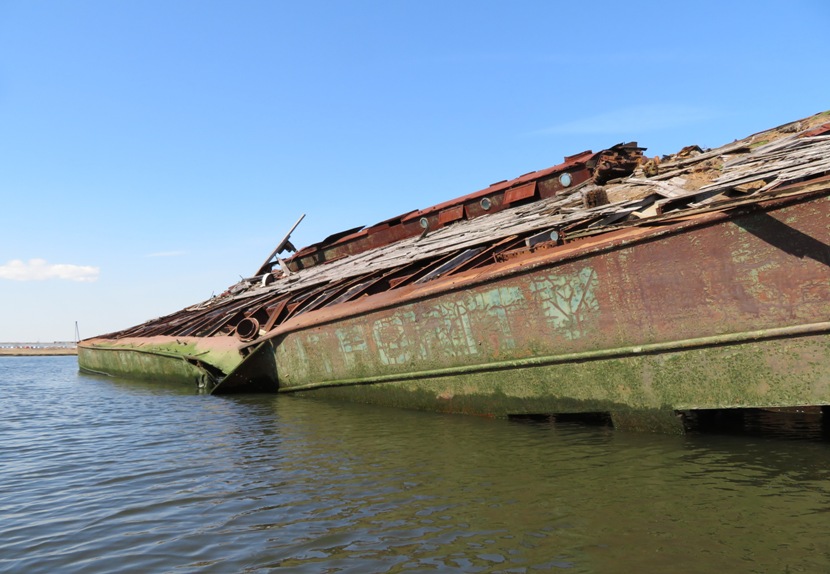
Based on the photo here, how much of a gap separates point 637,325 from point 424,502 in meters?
2.99

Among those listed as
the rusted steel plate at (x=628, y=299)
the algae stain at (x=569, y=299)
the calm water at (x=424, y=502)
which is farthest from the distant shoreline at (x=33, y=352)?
the algae stain at (x=569, y=299)

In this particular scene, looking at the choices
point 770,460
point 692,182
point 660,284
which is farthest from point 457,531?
point 692,182

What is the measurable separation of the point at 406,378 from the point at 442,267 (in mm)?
1993

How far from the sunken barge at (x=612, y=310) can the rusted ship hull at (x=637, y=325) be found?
0.05 ft

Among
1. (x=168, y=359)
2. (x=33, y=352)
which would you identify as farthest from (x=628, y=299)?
(x=33, y=352)

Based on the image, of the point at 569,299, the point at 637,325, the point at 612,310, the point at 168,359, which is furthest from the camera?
the point at 168,359

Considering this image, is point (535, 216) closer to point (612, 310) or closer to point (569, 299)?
point (569, 299)

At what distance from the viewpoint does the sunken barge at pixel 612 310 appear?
5172mm

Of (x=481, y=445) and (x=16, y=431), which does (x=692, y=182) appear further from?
(x=16, y=431)

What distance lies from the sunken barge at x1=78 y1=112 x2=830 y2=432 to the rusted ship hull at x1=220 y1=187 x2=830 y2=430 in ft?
0.05

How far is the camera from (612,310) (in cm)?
615

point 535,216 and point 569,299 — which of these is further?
point 535,216

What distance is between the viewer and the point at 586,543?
349 cm

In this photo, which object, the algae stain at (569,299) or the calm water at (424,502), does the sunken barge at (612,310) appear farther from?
the calm water at (424,502)
